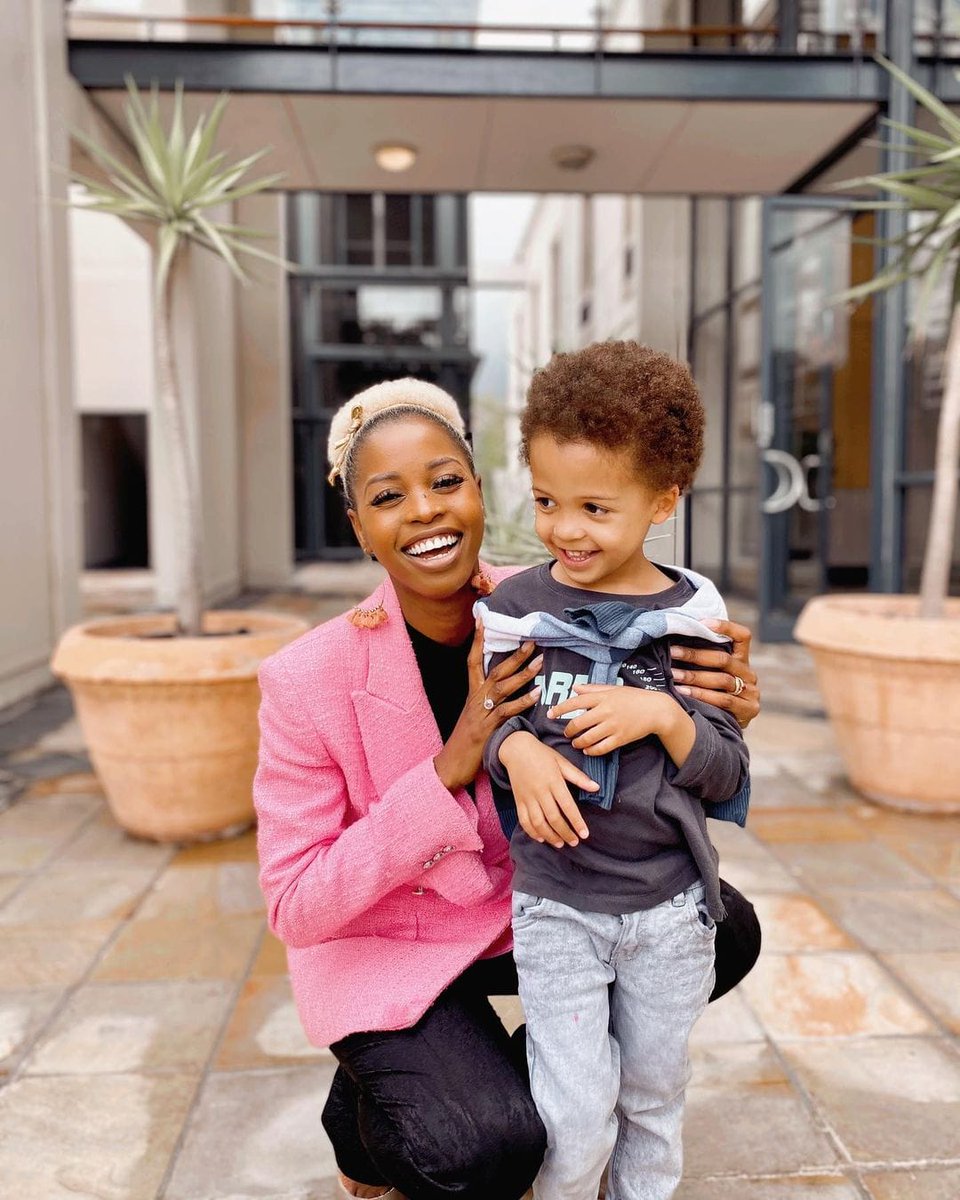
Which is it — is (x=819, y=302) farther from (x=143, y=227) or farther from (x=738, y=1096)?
(x=738, y=1096)

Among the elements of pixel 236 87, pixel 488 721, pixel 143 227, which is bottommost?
pixel 488 721

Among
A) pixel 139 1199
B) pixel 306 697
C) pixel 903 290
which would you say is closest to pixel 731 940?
pixel 306 697

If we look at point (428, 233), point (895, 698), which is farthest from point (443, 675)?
point (428, 233)

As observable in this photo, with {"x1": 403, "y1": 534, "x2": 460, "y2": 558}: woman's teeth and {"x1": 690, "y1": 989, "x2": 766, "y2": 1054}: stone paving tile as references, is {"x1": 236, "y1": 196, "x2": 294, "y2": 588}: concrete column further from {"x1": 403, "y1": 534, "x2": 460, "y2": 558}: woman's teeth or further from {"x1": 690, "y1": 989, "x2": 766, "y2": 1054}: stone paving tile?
{"x1": 403, "y1": 534, "x2": 460, "y2": 558}: woman's teeth

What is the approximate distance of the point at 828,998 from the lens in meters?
2.18

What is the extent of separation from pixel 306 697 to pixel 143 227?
612 centimetres

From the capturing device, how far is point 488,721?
125cm

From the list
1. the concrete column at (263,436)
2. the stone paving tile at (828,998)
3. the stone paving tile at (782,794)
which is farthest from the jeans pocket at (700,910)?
the concrete column at (263,436)

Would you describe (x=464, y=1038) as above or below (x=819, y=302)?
below

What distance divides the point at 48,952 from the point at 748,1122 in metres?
1.69

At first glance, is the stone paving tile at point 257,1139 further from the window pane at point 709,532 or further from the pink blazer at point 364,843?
the window pane at point 709,532

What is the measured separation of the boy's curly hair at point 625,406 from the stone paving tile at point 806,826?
2.34m

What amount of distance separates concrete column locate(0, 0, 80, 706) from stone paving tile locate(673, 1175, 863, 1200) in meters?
4.40

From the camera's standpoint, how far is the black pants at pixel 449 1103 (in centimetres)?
120
